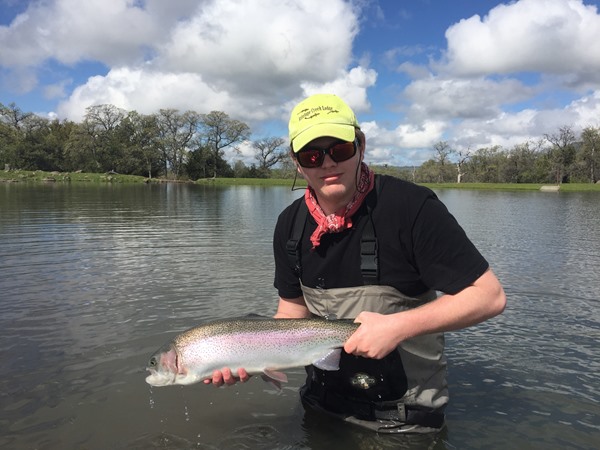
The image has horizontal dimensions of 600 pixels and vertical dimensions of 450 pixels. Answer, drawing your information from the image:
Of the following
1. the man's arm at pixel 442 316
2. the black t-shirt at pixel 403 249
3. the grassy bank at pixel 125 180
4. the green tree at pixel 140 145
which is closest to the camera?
the man's arm at pixel 442 316

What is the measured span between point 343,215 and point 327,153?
0.52 m

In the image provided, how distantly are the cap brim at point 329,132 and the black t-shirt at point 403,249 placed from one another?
21.5 inches

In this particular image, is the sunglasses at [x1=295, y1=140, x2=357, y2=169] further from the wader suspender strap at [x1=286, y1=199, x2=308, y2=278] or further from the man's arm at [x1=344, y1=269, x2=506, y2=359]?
the man's arm at [x1=344, y1=269, x2=506, y2=359]

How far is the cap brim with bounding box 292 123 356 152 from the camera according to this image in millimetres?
3258

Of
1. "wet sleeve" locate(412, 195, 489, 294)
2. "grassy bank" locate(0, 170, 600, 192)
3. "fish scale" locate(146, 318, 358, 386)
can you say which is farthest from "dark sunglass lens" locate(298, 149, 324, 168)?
"grassy bank" locate(0, 170, 600, 192)

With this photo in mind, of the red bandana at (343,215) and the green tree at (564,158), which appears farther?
the green tree at (564,158)

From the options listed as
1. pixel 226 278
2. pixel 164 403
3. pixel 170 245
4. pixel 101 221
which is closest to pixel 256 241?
pixel 170 245

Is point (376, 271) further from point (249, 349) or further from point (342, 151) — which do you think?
point (249, 349)

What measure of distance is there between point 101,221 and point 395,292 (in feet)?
78.1

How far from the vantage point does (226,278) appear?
12812 mm

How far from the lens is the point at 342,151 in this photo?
3.36 meters

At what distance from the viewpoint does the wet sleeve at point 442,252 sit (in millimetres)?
3023

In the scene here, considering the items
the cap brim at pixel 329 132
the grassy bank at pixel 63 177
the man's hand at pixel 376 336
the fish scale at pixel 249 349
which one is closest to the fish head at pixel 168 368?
the fish scale at pixel 249 349

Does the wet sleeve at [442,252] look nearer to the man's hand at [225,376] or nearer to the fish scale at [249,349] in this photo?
the fish scale at [249,349]
